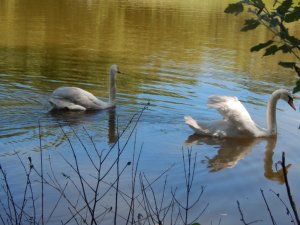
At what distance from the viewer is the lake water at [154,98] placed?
24.0ft

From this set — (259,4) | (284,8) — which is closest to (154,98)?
(259,4)

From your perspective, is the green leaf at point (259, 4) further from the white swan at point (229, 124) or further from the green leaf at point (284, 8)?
the white swan at point (229, 124)

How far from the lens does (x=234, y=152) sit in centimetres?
888

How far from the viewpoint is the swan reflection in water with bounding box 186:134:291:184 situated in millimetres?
7992

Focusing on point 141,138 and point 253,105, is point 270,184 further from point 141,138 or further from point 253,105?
point 253,105

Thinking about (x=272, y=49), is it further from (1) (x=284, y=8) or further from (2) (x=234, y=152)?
(2) (x=234, y=152)

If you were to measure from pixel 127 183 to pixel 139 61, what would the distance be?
9.90 metres

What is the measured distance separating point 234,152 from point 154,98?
10.4ft

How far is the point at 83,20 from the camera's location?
86.6ft

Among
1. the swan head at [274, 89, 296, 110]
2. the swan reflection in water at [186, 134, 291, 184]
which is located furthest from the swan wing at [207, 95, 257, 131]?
the swan head at [274, 89, 296, 110]

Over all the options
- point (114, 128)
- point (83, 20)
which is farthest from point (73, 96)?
point (83, 20)

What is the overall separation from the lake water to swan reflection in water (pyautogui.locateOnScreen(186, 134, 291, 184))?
0.02 metres

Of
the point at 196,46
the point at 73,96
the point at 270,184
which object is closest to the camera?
the point at 270,184

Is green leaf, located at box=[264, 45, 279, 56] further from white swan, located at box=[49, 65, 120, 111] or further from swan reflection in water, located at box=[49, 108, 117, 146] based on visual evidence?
white swan, located at box=[49, 65, 120, 111]
